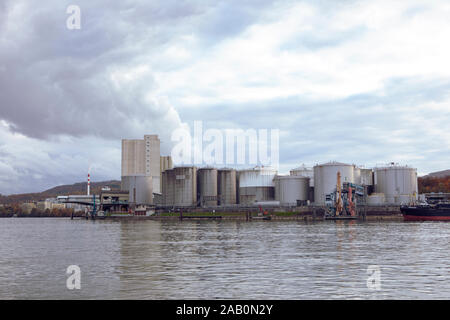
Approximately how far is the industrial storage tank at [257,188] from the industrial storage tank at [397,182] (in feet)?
138

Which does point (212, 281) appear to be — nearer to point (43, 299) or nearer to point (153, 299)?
point (153, 299)

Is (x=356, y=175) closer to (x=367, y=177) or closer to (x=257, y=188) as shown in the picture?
(x=367, y=177)

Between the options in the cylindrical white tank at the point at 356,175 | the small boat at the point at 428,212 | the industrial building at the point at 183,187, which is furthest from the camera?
the industrial building at the point at 183,187

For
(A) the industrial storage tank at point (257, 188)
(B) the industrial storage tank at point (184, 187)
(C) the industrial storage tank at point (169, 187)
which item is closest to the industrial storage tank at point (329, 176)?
(A) the industrial storage tank at point (257, 188)

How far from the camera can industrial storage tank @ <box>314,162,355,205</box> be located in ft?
553

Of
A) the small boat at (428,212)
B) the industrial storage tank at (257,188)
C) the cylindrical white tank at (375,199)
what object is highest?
the industrial storage tank at (257,188)

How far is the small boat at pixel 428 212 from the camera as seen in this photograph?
139000 mm

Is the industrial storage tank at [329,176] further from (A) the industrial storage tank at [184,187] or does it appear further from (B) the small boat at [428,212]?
(A) the industrial storage tank at [184,187]

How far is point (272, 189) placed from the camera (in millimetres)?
194500

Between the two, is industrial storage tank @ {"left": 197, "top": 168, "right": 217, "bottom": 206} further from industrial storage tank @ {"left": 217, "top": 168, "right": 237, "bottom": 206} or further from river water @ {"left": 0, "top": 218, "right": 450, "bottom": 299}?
river water @ {"left": 0, "top": 218, "right": 450, "bottom": 299}

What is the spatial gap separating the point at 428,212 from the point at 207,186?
85.5 m

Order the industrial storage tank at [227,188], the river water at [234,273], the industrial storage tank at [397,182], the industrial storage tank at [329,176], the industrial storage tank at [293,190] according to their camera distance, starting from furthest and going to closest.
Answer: the industrial storage tank at [227,188] → the industrial storage tank at [293,190] → the industrial storage tank at [397,182] → the industrial storage tank at [329,176] → the river water at [234,273]

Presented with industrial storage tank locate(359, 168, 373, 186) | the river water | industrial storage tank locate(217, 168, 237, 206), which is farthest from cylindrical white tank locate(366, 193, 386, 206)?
the river water
